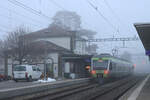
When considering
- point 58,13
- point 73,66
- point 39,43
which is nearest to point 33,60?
point 39,43

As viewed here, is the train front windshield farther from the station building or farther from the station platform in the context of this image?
the station platform

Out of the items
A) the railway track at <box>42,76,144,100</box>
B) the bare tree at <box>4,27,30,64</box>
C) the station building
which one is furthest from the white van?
the bare tree at <box>4,27,30,64</box>

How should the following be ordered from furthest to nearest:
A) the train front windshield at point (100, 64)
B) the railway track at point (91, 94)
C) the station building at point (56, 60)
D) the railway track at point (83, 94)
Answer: the station building at point (56, 60), the train front windshield at point (100, 64), the railway track at point (91, 94), the railway track at point (83, 94)

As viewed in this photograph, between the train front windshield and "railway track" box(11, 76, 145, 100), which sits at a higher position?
the train front windshield

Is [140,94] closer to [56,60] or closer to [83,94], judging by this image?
[83,94]

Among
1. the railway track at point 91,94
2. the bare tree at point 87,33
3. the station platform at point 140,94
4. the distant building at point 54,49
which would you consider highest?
the bare tree at point 87,33

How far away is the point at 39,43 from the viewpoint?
49.8 meters

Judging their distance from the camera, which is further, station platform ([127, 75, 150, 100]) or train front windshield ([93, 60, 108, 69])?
train front windshield ([93, 60, 108, 69])

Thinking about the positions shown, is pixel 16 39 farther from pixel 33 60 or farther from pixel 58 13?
pixel 58 13

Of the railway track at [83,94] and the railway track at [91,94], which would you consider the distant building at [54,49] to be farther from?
the railway track at [91,94]

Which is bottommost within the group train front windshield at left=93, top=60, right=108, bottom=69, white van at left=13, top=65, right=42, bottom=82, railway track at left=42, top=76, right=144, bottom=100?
railway track at left=42, top=76, right=144, bottom=100

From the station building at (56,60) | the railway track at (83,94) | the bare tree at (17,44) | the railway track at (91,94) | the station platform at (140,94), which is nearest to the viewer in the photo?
the station platform at (140,94)

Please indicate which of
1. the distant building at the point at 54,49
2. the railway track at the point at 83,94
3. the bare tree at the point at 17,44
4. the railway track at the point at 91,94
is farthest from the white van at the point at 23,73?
the bare tree at the point at 17,44

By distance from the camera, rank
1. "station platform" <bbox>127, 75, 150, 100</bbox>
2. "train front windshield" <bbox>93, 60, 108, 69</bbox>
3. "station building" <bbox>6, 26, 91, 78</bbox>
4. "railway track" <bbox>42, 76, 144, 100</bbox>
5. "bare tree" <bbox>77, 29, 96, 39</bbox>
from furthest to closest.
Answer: "bare tree" <bbox>77, 29, 96, 39</bbox>
"station building" <bbox>6, 26, 91, 78</bbox>
"train front windshield" <bbox>93, 60, 108, 69</bbox>
"railway track" <bbox>42, 76, 144, 100</bbox>
"station platform" <bbox>127, 75, 150, 100</bbox>
